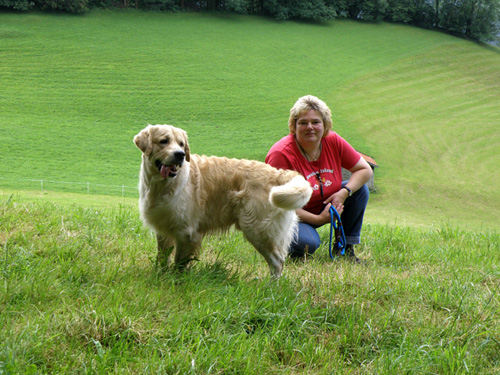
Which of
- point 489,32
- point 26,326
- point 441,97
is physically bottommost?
point 441,97

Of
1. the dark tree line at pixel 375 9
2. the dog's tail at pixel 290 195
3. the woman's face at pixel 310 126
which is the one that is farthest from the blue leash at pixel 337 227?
the dark tree line at pixel 375 9

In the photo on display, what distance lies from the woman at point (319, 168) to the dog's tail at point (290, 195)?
1.02m

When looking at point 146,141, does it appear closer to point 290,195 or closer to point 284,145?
point 290,195

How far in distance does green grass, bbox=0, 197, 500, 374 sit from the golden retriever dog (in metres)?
0.30

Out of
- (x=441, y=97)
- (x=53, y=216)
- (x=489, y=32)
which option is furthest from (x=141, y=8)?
(x=53, y=216)

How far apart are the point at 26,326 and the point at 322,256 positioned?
343cm

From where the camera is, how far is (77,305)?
282 centimetres

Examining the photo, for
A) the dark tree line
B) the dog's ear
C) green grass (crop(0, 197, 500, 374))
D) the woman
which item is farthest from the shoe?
the dark tree line

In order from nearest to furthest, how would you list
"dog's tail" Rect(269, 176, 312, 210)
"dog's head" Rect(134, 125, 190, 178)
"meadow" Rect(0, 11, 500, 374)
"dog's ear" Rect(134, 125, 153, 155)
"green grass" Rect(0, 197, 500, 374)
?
"green grass" Rect(0, 197, 500, 374)
"meadow" Rect(0, 11, 500, 374)
"dog's tail" Rect(269, 176, 312, 210)
"dog's head" Rect(134, 125, 190, 178)
"dog's ear" Rect(134, 125, 153, 155)

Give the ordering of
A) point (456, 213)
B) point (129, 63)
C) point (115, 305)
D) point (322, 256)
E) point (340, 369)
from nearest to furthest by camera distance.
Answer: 1. point (340, 369)
2. point (115, 305)
3. point (322, 256)
4. point (456, 213)
5. point (129, 63)

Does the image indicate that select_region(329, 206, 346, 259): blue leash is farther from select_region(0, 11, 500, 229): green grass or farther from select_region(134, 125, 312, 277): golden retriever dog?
select_region(0, 11, 500, 229): green grass

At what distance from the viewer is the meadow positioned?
2621mm

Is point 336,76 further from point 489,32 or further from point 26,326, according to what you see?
point 26,326

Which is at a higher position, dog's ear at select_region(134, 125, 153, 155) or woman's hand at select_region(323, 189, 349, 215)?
dog's ear at select_region(134, 125, 153, 155)
